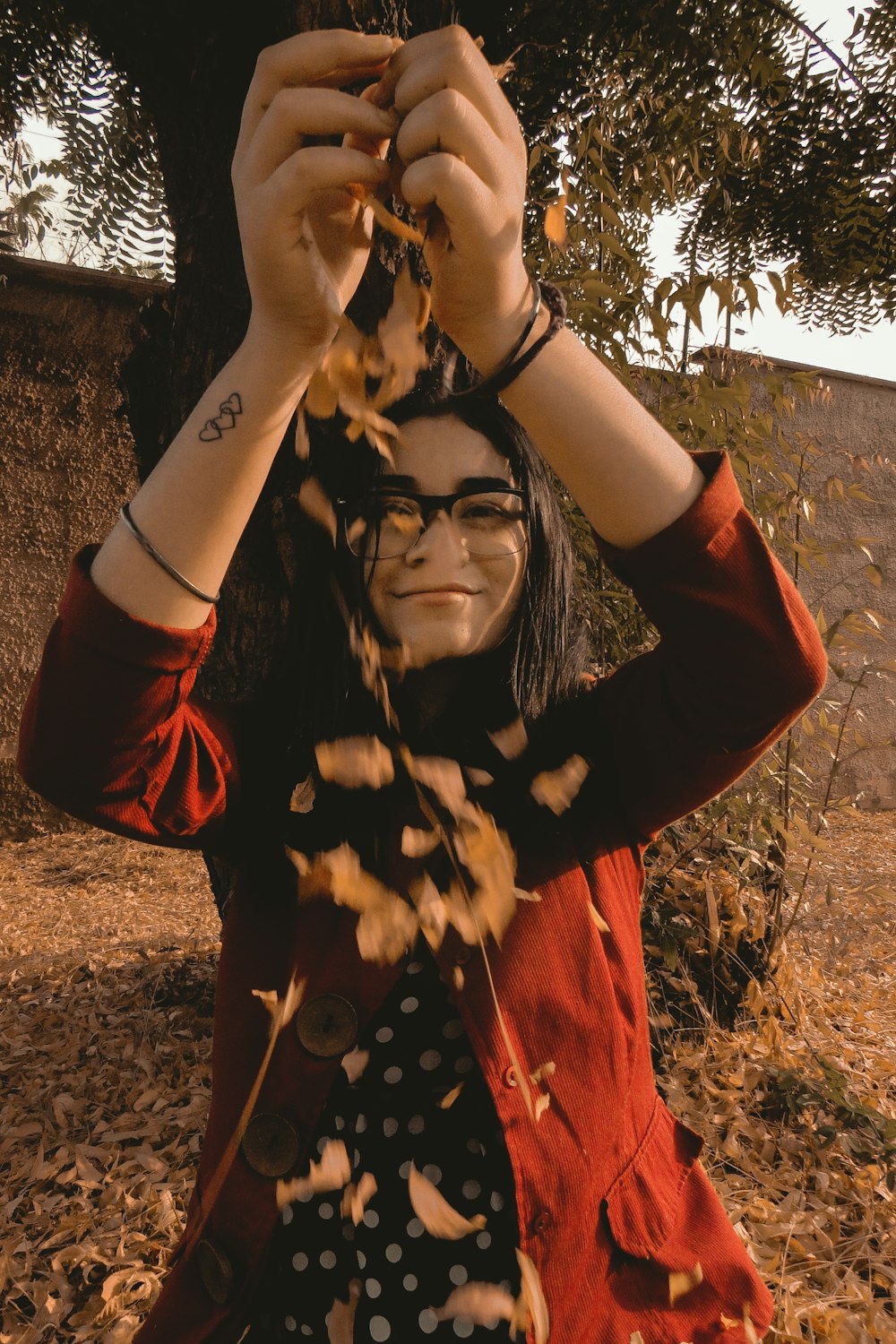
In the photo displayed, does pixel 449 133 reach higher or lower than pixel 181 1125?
higher

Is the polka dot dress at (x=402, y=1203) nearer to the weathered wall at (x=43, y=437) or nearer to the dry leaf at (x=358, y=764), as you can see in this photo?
the dry leaf at (x=358, y=764)

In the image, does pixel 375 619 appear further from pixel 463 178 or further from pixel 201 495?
pixel 463 178

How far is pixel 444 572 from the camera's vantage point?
1.08m

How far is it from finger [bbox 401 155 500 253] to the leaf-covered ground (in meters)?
1.89

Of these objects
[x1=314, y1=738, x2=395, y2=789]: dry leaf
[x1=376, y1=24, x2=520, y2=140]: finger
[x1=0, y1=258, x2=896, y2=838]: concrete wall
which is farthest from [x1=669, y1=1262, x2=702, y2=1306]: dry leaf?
[x1=0, y1=258, x2=896, y2=838]: concrete wall

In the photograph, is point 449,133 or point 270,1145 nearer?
point 449,133

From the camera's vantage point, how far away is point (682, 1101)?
2219 mm

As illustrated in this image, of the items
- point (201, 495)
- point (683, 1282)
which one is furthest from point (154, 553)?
point (683, 1282)

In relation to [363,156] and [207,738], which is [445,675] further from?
[363,156]

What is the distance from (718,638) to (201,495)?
54 cm

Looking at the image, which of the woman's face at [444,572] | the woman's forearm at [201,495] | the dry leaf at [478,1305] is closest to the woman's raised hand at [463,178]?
the woman's forearm at [201,495]

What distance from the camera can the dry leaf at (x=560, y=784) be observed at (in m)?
1.12

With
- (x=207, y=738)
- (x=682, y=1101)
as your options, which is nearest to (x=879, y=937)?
(x=682, y=1101)

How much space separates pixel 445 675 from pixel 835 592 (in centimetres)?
608
